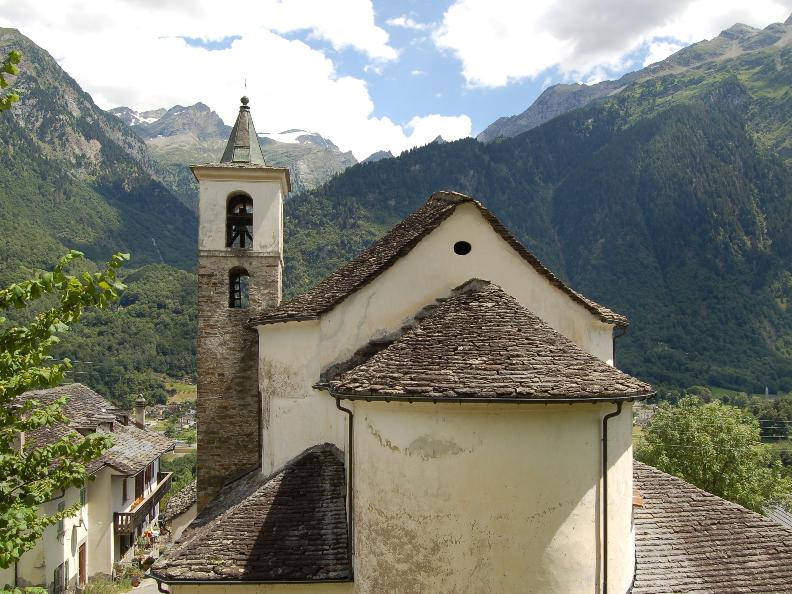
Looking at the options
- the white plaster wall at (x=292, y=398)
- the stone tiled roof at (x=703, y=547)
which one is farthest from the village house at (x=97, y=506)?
the stone tiled roof at (x=703, y=547)

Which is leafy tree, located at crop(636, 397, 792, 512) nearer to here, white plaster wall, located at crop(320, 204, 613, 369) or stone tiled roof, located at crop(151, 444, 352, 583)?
white plaster wall, located at crop(320, 204, 613, 369)

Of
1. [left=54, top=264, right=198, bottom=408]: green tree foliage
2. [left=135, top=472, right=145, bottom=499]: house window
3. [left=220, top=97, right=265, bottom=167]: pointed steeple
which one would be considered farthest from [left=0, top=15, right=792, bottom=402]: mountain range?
[left=220, top=97, right=265, bottom=167]: pointed steeple

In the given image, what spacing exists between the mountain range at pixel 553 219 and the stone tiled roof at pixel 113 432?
1600 inches

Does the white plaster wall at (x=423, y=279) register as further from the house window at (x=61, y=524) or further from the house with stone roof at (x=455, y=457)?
the house window at (x=61, y=524)

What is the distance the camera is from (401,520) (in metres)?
7.73

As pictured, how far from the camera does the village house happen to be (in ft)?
70.8

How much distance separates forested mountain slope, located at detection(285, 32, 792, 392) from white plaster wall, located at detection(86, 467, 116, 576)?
52397 millimetres

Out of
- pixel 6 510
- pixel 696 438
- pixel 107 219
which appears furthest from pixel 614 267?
pixel 6 510

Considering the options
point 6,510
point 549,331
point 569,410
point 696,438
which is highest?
point 549,331

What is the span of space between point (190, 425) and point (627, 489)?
280 feet

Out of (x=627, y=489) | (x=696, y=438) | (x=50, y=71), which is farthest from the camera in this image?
(x=50, y=71)

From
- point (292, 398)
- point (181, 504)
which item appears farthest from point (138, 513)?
point (292, 398)

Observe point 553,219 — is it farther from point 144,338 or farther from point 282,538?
point 282,538

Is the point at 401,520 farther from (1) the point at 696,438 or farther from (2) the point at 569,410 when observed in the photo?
(1) the point at 696,438
